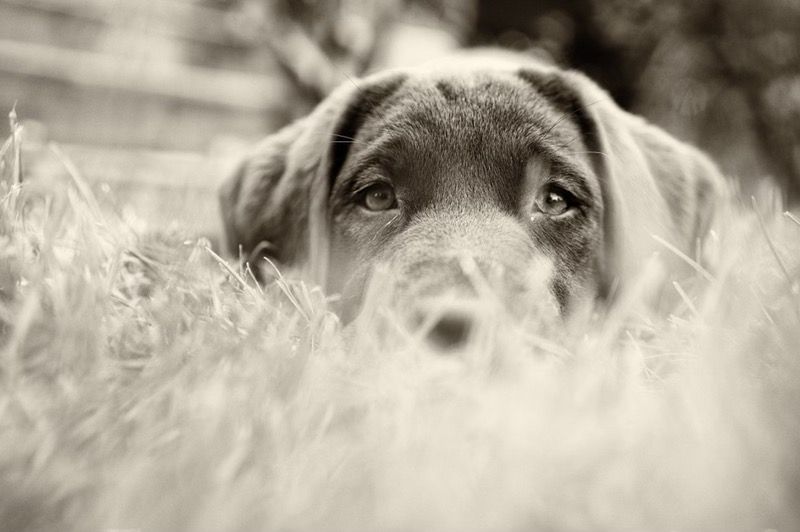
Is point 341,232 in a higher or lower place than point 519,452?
lower

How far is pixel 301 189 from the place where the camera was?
2699 millimetres

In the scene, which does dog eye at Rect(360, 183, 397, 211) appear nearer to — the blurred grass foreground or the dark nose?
the blurred grass foreground

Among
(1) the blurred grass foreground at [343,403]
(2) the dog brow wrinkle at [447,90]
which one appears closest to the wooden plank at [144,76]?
(2) the dog brow wrinkle at [447,90]

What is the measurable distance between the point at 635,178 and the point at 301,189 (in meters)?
1.17

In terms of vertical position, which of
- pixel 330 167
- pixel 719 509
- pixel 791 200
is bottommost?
pixel 791 200

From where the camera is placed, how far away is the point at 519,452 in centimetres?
103

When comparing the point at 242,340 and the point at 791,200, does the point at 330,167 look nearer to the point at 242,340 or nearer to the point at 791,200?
the point at 242,340

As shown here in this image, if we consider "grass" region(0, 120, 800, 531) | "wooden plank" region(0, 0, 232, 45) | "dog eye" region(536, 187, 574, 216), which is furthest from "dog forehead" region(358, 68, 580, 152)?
"wooden plank" region(0, 0, 232, 45)

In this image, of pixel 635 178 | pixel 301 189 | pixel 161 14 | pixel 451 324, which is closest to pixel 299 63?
pixel 161 14

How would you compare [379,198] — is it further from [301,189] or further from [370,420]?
[370,420]

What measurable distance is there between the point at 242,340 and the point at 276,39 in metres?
5.37

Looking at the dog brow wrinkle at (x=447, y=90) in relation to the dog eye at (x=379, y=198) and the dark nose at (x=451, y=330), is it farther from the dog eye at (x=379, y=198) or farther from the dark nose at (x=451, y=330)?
the dark nose at (x=451, y=330)

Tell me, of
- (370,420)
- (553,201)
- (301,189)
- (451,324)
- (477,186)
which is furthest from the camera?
(301,189)

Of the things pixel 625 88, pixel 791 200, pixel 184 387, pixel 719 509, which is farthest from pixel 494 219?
pixel 625 88
